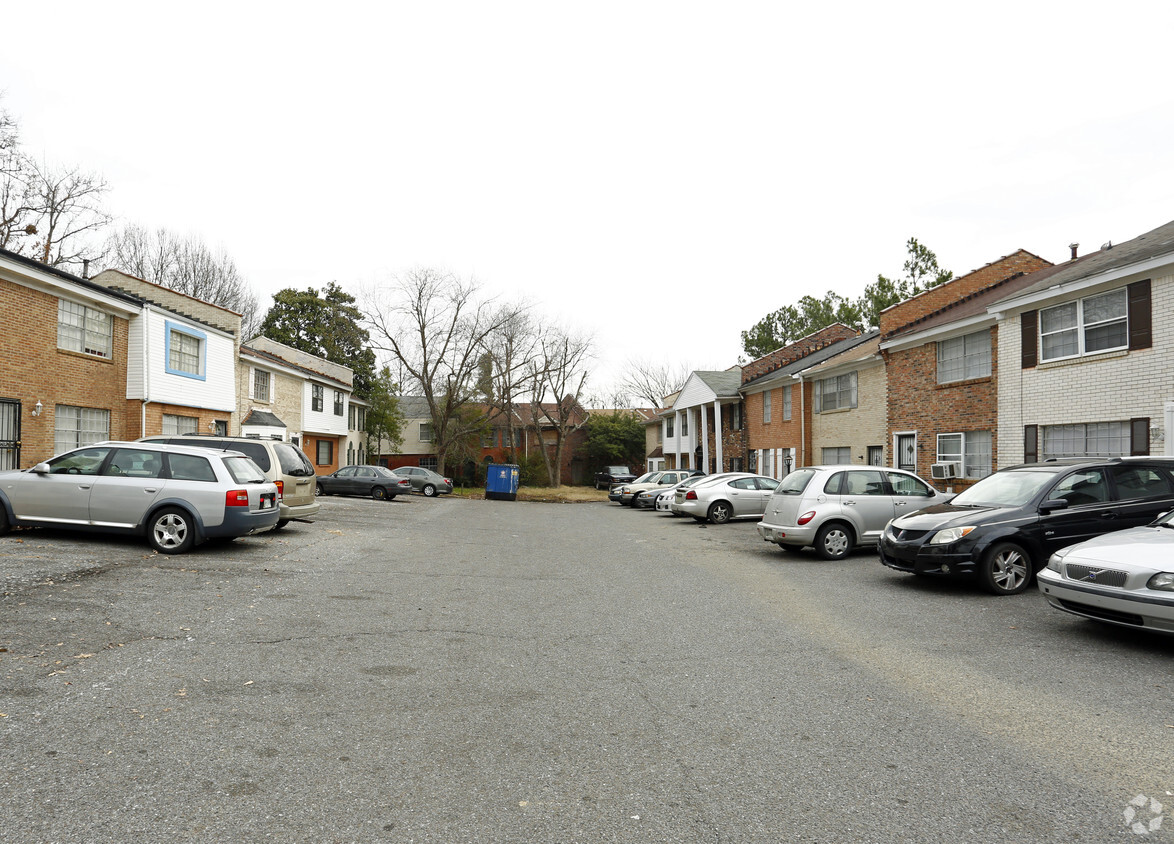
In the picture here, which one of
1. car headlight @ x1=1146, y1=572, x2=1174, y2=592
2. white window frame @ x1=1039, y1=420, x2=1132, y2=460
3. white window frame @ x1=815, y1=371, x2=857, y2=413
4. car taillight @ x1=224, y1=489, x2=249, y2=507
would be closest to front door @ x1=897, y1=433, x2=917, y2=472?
white window frame @ x1=815, y1=371, x2=857, y2=413

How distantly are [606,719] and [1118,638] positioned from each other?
513 cm

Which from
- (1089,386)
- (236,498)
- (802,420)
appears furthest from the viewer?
(802,420)

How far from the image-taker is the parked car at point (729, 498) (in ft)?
70.6

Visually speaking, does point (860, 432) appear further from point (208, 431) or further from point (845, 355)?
point (208, 431)

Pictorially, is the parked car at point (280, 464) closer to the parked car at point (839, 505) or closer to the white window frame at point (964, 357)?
the parked car at point (839, 505)

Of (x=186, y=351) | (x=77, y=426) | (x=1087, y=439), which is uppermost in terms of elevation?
(x=186, y=351)

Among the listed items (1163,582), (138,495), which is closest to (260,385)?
(138,495)

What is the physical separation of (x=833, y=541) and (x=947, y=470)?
27.8 ft

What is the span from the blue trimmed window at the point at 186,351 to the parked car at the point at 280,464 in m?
8.67

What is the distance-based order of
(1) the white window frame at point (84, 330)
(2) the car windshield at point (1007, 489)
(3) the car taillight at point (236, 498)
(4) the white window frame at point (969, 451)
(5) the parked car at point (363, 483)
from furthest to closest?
(5) the parked car at point (363, 483)
(4) the white window frame at point (969, 451)
(1) the white window frame at point (84, 330)
(3) the car taillight at point (236, 498)
(2) the car windshield at point (1007, 489)

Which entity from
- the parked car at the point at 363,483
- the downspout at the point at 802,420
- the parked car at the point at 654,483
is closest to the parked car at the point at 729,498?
the downspout at the point at 802,420

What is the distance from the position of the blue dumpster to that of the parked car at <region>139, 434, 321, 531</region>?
2558 centimetres

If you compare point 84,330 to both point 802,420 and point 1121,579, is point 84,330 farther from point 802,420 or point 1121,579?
point 802,420

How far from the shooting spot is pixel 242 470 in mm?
11555
